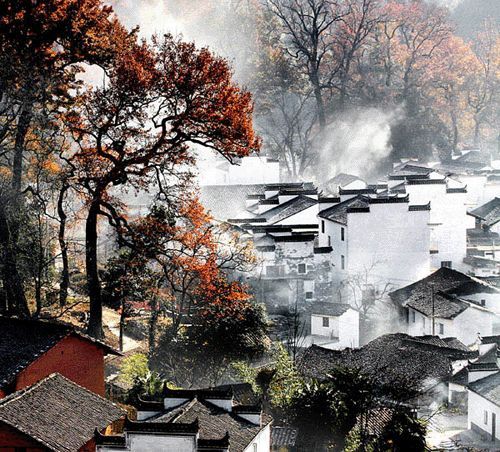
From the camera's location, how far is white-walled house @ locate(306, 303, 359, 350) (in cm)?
2822

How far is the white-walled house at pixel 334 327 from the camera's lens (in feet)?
92.6

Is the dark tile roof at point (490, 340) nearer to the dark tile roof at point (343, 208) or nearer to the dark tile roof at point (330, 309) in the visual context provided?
the dark tile roof at point (330, 309)

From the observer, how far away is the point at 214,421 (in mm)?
16031

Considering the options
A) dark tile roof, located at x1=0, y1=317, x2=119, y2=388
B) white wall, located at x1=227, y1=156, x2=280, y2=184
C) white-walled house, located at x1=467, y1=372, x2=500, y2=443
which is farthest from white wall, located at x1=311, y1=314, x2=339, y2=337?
white wall, located at x1=227, y1=156, x2=280, y2=184

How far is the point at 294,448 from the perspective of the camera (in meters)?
19.2

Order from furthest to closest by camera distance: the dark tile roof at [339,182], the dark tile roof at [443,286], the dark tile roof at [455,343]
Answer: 1. the dark tile roof at [339,182]
2. the dark tile roof at [443,286]
3. the dark tile roof at [455,343]

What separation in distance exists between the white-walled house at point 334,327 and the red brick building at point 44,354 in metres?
10.9

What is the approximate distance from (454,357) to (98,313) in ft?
30.6

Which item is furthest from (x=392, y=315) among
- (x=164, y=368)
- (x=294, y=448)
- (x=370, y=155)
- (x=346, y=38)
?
(x=346, y=38)

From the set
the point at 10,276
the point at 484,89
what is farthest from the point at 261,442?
the point at 484,89

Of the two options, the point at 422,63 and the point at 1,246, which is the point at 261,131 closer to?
the point at 422,63

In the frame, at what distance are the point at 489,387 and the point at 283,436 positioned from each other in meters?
5.71

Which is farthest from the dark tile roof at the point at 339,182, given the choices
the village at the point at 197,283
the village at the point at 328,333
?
the village at the point at 197,283

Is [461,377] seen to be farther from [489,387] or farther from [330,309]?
[330,309]
